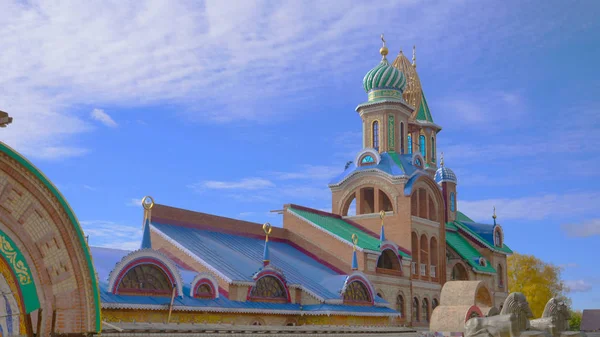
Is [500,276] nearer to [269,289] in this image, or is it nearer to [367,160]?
[367,160]

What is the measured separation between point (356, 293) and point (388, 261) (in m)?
6.57

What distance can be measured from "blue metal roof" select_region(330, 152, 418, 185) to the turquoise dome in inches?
168

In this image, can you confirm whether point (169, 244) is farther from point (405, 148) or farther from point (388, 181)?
point (405, 148)

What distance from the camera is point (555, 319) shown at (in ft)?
57.3

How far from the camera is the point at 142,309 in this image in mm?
23203

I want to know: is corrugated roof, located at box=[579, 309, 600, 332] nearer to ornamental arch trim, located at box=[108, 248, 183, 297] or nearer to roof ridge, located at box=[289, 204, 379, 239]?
roof ridge, located at box=[289, 204, 379, 239]

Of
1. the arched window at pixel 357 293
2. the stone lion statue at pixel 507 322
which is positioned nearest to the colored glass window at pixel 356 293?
the arched window at pixel 357 293

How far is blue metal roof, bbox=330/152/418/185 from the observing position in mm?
40469

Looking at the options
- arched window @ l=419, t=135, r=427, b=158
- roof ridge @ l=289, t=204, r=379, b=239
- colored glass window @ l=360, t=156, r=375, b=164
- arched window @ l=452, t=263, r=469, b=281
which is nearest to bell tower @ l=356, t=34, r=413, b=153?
colored glass window @ l=360, t=156, r=375, b=164

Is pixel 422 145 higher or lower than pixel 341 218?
higher

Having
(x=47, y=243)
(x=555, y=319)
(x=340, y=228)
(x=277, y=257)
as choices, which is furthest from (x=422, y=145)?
(x=47, y=243)

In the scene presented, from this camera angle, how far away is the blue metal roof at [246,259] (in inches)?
1121

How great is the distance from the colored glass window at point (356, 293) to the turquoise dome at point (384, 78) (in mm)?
15070

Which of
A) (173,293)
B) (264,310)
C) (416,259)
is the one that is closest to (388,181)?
(416,259)
